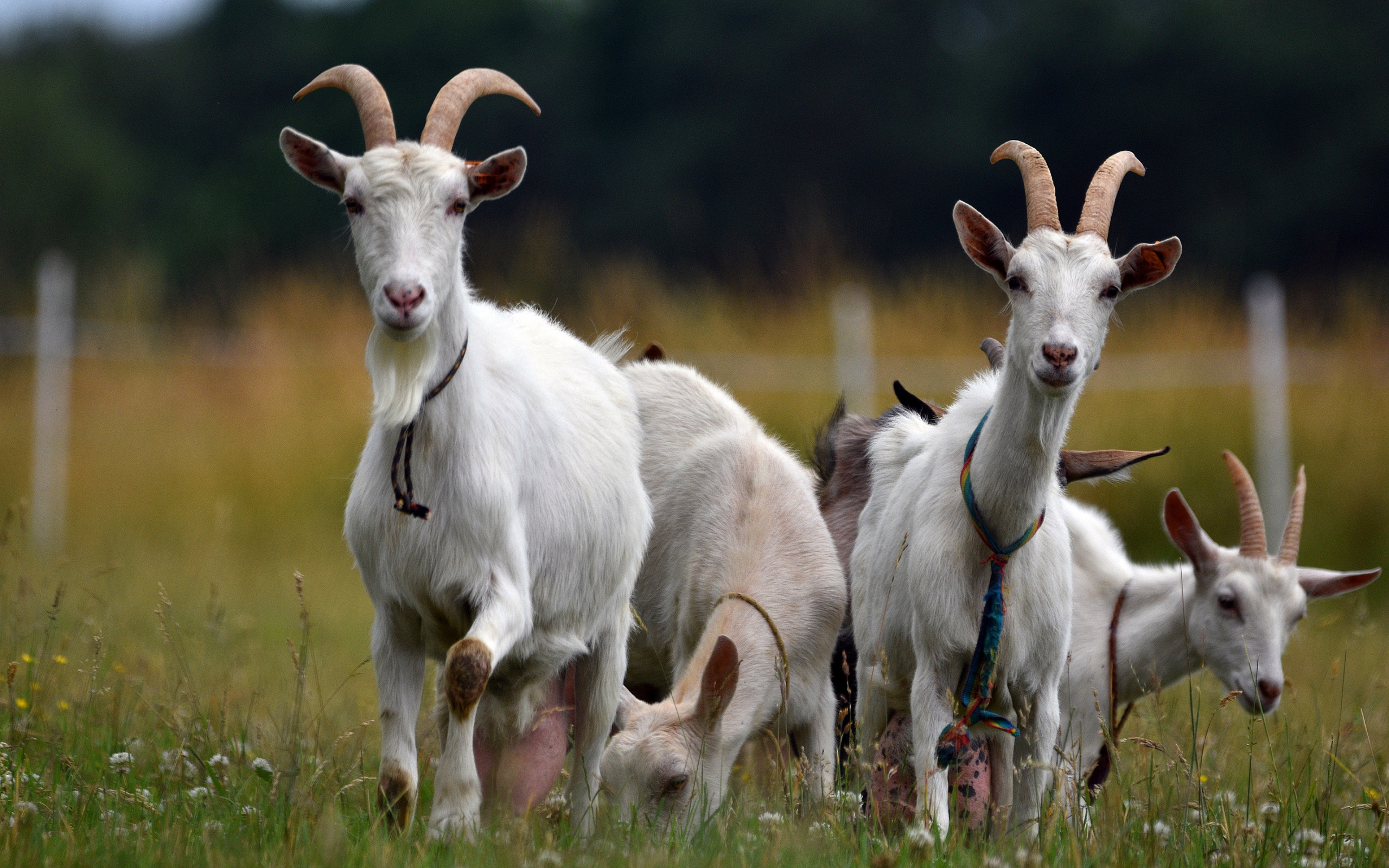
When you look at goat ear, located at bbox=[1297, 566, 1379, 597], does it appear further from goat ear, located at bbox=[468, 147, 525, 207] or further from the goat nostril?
goat ear, located at bbox=[468, 147, 525, 207]

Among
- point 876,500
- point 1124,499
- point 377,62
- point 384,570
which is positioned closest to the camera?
point 384,570

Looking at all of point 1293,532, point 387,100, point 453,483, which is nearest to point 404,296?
point 453,483

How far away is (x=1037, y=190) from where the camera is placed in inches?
162

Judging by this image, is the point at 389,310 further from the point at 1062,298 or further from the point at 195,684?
the point at 195,684

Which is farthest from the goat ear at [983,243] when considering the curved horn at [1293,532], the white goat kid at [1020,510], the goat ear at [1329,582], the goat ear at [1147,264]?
the goat ear at [1329,582]

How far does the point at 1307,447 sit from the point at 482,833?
9.40m

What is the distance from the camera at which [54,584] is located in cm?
783

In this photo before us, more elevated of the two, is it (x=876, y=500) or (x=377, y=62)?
(x=377, y=62)

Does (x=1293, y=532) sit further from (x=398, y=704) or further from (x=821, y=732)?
(x=398, y=704)

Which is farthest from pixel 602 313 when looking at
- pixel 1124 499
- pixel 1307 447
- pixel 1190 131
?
pixel 1190 131

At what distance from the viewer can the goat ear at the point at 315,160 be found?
3711 millimetres

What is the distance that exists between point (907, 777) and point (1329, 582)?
1929 mm

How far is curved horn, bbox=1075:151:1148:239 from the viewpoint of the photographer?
13.2ft

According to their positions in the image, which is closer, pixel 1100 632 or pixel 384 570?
pixel 384 570
